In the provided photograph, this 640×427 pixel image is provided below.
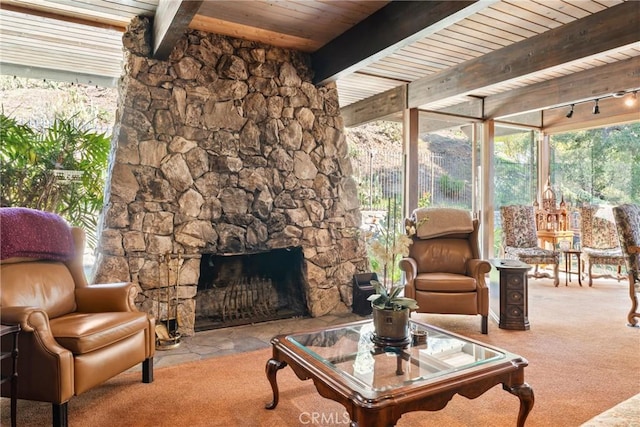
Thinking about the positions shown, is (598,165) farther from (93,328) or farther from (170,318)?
(93,328)

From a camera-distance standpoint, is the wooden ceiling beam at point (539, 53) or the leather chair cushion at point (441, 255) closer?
the wooden ceiling beam at point (539, 53)

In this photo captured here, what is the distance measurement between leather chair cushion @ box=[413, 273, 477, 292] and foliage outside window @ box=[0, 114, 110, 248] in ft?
9.27

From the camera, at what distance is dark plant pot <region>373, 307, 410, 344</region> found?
212 cm

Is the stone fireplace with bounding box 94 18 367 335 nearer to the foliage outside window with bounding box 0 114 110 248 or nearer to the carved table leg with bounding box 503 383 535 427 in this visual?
the foliage outside window with bounding box 0 114 110 248

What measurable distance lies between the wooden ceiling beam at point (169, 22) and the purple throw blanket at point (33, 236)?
4.97ft

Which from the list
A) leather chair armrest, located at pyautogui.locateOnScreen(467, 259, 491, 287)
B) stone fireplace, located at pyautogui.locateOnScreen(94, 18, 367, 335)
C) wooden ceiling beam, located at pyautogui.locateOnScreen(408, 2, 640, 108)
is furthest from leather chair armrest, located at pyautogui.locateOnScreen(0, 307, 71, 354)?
wooden ceiling beam, located at pyautogui.locateOnScreen(408, 2, 640, 108)

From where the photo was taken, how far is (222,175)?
369 cm

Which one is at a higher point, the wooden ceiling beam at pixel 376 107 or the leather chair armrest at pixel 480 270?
the wooden ceiling beam at pixel 376 107

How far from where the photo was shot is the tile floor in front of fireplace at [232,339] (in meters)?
2.98

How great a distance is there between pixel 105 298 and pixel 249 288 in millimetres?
1713

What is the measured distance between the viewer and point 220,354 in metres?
3.02

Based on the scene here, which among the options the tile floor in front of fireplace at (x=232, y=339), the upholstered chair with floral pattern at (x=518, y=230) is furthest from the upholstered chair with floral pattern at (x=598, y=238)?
the tile floor in front of fireplace at (x=232, y=339)

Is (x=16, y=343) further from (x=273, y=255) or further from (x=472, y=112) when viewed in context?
(x=472, y=112)

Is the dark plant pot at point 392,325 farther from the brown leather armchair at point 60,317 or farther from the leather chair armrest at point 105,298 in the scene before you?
the leather chair armrest at point 105,298
